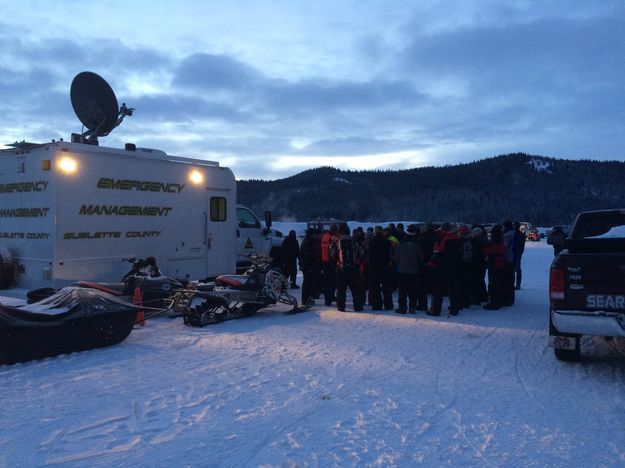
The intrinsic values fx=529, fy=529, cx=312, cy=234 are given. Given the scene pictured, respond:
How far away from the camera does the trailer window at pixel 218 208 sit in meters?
10.7

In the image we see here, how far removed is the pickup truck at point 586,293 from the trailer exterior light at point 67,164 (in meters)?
7.03

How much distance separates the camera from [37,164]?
27.4 ft

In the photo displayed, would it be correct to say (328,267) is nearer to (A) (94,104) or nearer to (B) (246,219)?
(B) (246,219)

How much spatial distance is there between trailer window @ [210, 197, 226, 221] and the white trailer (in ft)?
0.09

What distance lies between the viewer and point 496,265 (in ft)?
32.0

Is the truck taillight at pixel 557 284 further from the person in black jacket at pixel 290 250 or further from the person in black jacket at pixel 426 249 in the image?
the person in black jacket at pixel 290 250

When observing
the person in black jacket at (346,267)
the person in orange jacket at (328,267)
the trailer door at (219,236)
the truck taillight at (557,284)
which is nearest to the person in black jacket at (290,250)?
the trailer door at (219,236)

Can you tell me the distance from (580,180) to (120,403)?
133614 mm

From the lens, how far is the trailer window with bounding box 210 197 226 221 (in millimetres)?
10703

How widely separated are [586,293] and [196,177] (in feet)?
24.2

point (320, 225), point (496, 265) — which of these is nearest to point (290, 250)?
point (320, 225)

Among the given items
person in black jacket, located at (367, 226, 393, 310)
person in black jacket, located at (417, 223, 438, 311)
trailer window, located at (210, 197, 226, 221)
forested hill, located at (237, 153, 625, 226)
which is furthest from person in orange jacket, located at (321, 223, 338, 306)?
forested hill, located at (237, 153, 625, 226)

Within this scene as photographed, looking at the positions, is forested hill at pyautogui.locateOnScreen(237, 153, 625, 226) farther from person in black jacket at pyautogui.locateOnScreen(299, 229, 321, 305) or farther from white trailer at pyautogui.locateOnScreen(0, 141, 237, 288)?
white trailer at pyautogui.locateOnScreen(0, 141, 237, 288)

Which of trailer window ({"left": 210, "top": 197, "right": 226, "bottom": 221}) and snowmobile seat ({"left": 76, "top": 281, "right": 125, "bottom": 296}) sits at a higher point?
trailer window ({"left": 210, "top": 197, "right": 226, "bottom": 221})
